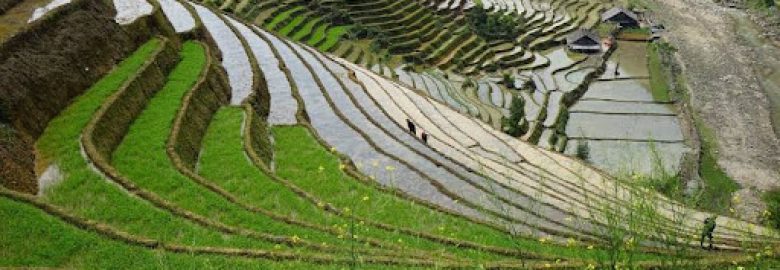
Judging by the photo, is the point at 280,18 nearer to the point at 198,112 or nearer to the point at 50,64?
the point at 198,112

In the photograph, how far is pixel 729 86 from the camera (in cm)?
5028

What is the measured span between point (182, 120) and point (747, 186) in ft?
95.1

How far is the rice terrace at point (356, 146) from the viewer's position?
1271 cm

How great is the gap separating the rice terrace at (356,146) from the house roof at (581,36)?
2259 mm

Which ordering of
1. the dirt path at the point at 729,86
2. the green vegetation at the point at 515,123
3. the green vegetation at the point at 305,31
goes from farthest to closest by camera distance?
the green vegetation at the point at 305,31 < the dirt path at the point at 729,86 < the green vegetation at the point at 515,123

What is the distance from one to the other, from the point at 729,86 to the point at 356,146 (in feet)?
121

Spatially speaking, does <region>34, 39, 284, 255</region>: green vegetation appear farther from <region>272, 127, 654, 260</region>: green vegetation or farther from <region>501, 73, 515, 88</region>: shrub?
<region>501, 73, 515, 88</region>: shrub

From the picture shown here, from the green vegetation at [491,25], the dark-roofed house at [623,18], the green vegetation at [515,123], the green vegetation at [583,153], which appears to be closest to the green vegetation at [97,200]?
the green vegetation at [515,123]

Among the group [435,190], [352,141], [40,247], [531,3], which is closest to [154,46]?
[352,141]

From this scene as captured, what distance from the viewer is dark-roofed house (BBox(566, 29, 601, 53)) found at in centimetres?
5731

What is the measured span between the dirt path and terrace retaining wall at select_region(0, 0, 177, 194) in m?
30.4

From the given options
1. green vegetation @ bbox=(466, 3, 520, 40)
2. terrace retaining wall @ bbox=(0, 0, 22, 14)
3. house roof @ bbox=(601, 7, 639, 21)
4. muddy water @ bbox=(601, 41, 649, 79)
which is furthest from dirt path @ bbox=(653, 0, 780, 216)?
terrace retaining wall @ bbox=(0, 0, 22, 14)

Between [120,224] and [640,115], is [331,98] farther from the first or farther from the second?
[640,115]

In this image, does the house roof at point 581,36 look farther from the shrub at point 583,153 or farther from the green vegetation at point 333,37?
the shrub at point 583,153
